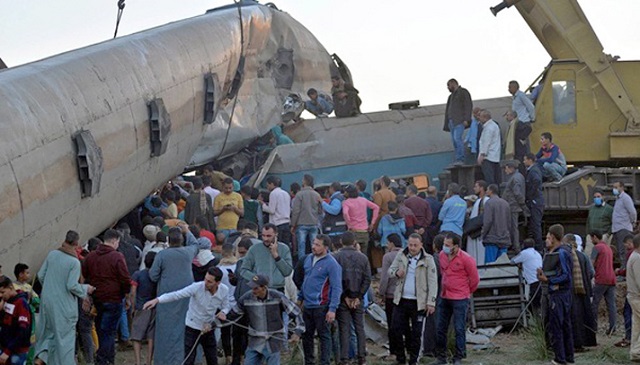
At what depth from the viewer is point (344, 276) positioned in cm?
1788

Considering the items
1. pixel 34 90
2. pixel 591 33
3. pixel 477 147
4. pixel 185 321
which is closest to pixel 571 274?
pixel 185 321

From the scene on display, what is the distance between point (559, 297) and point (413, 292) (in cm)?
177

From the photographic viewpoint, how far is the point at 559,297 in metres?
17.9

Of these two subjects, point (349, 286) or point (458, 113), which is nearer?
point (349, 286)

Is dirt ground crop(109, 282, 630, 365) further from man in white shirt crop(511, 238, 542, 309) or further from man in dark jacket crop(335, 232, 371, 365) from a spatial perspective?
man in dark jacket crop(335, 232, 371, 365)

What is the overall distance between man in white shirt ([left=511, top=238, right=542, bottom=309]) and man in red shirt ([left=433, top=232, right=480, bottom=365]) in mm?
3157

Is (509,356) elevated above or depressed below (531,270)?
below

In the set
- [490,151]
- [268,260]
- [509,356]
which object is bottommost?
[509,356]

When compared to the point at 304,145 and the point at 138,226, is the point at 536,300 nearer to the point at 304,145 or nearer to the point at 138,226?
the point at 138,226

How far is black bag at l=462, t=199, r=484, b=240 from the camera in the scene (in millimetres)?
23219

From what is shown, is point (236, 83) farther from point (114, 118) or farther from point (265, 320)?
point (265, 320)

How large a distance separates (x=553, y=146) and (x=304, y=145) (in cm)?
525

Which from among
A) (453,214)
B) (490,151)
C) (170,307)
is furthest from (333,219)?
(170,307)

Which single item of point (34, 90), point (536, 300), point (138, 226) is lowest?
point (536, 300)
